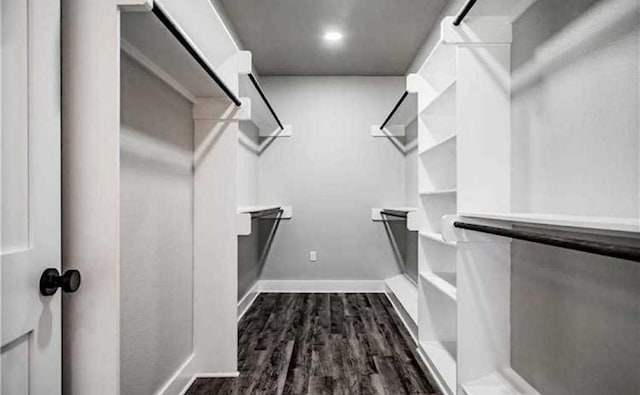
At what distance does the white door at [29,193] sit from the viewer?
3.13 feet

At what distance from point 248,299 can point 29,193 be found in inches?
151

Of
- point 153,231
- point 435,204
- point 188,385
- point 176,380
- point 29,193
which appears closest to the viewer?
point 29,193

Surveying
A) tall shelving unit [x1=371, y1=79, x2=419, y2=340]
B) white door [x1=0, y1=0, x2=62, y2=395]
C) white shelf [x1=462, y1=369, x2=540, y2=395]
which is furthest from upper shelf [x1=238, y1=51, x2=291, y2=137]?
white shelf [x1=462, y1=369, x2=540, y2=395]

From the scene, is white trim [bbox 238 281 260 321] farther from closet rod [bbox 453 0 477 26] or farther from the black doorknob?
the black doorknob

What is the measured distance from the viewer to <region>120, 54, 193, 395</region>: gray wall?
6.06 feet

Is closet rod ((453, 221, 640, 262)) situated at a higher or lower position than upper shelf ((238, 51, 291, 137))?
lower

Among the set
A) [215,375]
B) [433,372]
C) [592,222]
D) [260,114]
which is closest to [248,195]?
[260,114]

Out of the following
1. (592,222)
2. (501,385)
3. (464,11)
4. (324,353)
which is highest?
(464,11)

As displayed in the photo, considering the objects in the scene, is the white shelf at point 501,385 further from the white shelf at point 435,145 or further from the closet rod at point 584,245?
the white shelf at point 435,145

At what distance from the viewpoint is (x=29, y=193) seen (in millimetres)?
1021

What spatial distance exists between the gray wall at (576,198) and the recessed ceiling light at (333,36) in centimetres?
231

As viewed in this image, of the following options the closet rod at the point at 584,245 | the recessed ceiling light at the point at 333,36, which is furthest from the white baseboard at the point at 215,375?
the recessed ceiling light at the point at 333,36

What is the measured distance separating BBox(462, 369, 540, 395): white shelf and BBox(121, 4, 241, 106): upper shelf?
5.87 ft

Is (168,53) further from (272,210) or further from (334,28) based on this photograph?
(334,28)
